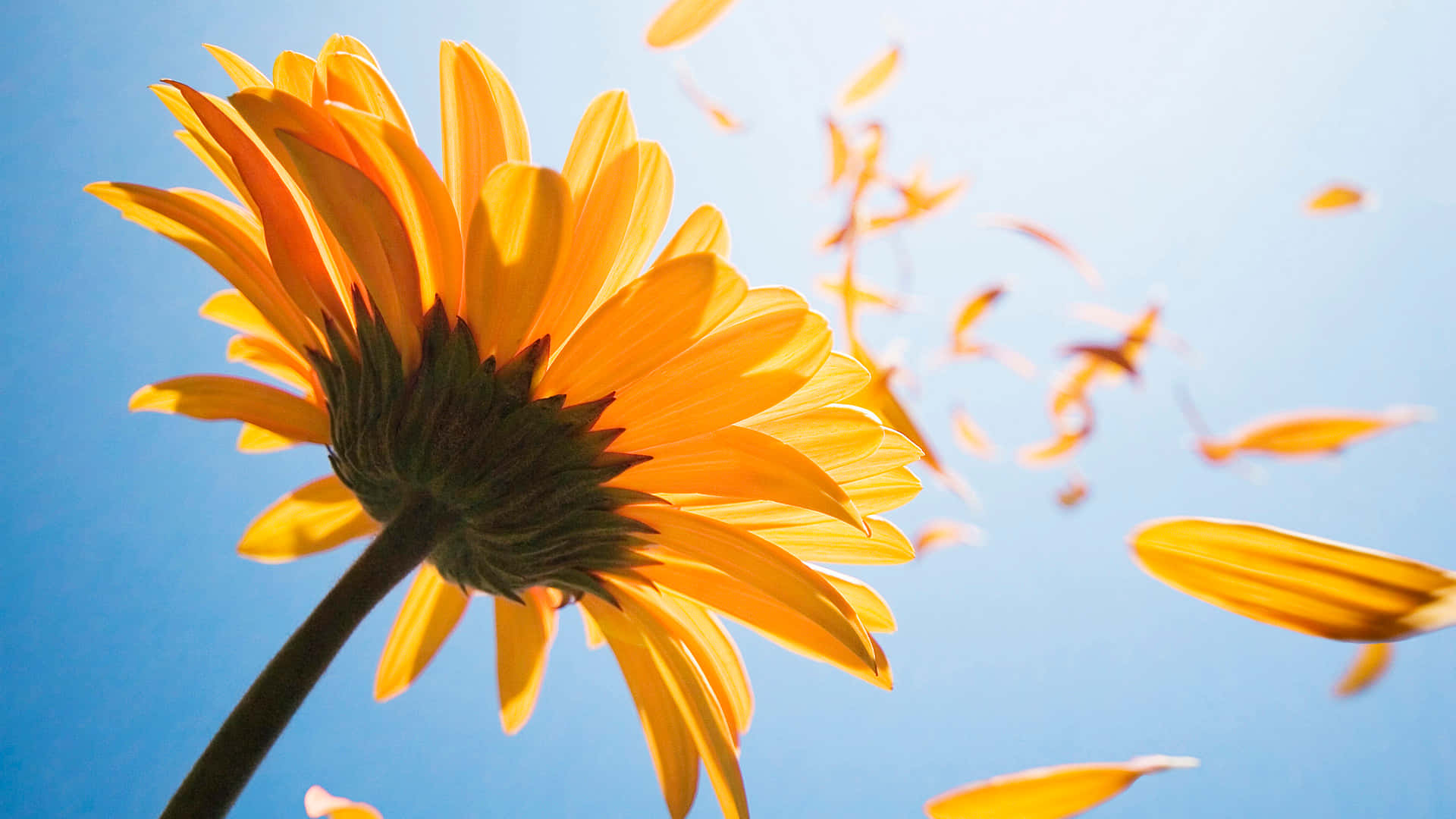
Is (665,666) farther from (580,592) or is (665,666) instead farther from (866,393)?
(866,393)

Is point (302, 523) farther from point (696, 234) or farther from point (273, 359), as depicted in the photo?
point (696, 234)

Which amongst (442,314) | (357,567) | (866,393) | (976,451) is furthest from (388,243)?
(976,451)

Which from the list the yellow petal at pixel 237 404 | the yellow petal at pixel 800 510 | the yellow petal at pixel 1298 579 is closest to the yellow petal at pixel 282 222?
the yellow petal at pixel 237 404

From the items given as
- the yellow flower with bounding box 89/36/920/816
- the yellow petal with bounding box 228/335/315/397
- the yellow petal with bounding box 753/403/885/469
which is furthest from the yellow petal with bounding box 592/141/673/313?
the yellow petal with bounding box 228/335/315/397

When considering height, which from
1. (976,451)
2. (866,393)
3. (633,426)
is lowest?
(633,426)

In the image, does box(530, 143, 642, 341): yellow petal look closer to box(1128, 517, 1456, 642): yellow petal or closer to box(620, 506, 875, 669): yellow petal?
box(620, 506, 875, 669): yellow petal

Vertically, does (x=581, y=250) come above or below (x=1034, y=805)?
above
